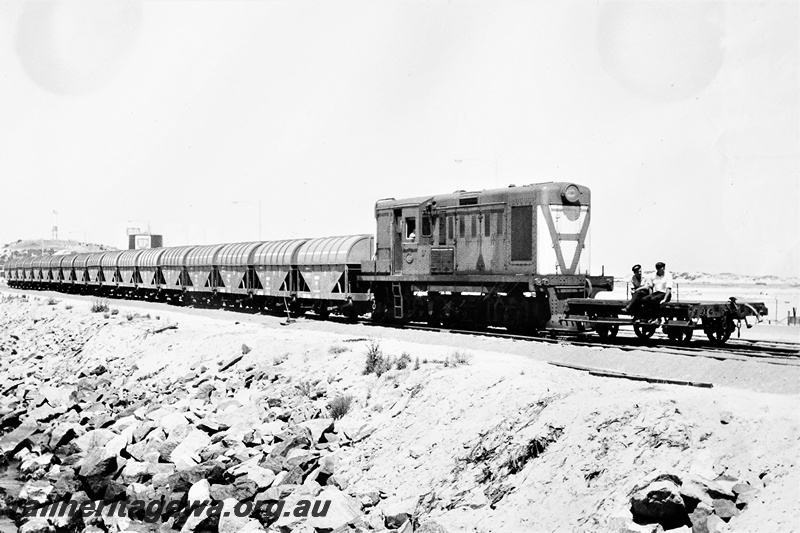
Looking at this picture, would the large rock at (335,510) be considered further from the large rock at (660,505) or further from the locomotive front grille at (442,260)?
the locomotive front grille at (442,260)

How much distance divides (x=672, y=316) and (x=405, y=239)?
10.2 meters

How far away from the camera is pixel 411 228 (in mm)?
25938

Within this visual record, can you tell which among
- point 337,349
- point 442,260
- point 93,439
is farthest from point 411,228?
point 93,439

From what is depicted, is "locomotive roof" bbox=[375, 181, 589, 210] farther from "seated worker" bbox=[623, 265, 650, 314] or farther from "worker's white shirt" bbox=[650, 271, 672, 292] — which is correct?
"worker's white shirt" bbox=[650, 271, 672, 292]

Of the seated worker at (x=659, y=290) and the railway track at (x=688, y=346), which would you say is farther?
the seated worker at (x=659, y=290)

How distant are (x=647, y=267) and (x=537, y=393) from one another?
80355 millimetres

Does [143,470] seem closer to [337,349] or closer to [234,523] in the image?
[234,523]

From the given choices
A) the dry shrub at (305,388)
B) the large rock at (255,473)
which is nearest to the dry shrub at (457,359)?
the dry shrub at (305,388)

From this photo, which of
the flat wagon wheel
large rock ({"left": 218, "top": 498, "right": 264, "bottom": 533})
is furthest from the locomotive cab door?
large rock ({"left": 218, "top": 498, "right": 264, "bottom": 533})

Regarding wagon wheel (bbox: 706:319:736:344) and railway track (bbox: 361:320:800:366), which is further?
wagon wheel (bbox: 706:319:736:344)

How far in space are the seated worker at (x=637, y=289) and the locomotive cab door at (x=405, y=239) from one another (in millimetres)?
8617

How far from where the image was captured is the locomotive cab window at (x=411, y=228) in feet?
84.2

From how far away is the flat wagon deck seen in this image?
17.5 metres

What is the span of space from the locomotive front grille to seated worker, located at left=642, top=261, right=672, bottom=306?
23.9ft
